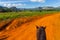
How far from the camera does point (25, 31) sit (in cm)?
1716

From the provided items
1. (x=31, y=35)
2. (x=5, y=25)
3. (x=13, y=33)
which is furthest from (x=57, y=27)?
(x=5, y=25)

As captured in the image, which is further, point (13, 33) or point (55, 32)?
point (13, 33)

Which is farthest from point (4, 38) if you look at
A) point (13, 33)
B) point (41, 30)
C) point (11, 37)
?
point (41, 30)

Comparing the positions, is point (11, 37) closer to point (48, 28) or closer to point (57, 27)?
point (48, 28)

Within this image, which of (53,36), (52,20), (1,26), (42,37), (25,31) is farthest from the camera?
(1,26)

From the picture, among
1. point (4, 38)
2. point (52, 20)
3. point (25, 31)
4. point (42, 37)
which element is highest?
point (52, 20)

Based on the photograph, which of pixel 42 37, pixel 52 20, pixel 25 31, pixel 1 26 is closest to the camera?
pixel 42 37

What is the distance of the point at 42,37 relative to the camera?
5938mm

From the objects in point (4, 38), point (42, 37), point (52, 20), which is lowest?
point (42, 37)

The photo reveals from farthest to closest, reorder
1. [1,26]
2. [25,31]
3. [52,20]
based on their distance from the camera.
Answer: [1,26] < [52,20] < [25,31]

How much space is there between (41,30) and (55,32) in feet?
34.0

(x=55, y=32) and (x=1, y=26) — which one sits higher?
(x=1, y=26)

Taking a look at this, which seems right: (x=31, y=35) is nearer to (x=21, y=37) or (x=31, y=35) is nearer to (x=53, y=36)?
(x=21, y=37)

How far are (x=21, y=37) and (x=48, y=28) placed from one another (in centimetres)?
281
